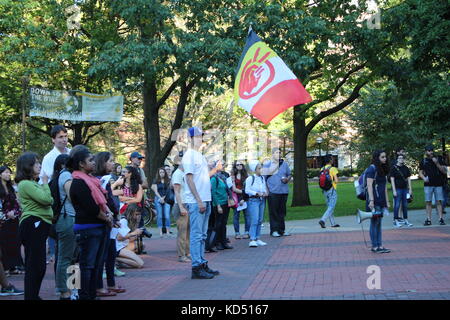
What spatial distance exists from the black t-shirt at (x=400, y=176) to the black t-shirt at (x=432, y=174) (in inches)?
19.0

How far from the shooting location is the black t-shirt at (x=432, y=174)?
53.8 ft

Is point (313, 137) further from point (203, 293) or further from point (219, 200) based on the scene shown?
point (203, 293)

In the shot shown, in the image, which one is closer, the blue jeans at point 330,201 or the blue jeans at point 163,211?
the blue jeans at point 330,201

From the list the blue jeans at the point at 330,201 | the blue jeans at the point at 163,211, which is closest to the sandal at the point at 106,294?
the blue jeans at the point at 163,211

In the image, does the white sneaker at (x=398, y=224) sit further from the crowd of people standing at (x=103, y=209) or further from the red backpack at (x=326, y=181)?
the crowd of people standing at (x=103, y=209)

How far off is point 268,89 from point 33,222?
4175 mm

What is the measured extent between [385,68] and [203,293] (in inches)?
698

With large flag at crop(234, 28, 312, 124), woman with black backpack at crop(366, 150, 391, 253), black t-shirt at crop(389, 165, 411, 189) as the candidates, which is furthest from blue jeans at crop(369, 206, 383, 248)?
black t-shirt at crop(389, 165, 411, 189)

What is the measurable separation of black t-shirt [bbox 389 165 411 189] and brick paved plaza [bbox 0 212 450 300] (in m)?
2.25

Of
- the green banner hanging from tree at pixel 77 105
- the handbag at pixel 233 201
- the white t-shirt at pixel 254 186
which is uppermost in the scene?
the green banner hanging from tree at pixel 77 105

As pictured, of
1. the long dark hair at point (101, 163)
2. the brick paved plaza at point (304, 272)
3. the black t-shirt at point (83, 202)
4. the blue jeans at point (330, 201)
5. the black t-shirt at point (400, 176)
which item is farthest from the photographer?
the blue jeans at point (330, 201)

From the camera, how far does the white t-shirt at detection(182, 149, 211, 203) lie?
9336mm

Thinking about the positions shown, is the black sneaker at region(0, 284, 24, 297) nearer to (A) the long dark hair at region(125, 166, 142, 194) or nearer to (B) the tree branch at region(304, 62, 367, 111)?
(A) the long dark hair at region(125, 166, 142, 194)

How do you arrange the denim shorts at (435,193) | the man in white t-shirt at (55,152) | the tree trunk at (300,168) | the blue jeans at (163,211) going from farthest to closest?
1. the tree trunk at (300,168)
2. the blue jeans at (163,211)
3. the denim shorts at (435,193)
4. the man in white t-shirt at (55,152)
